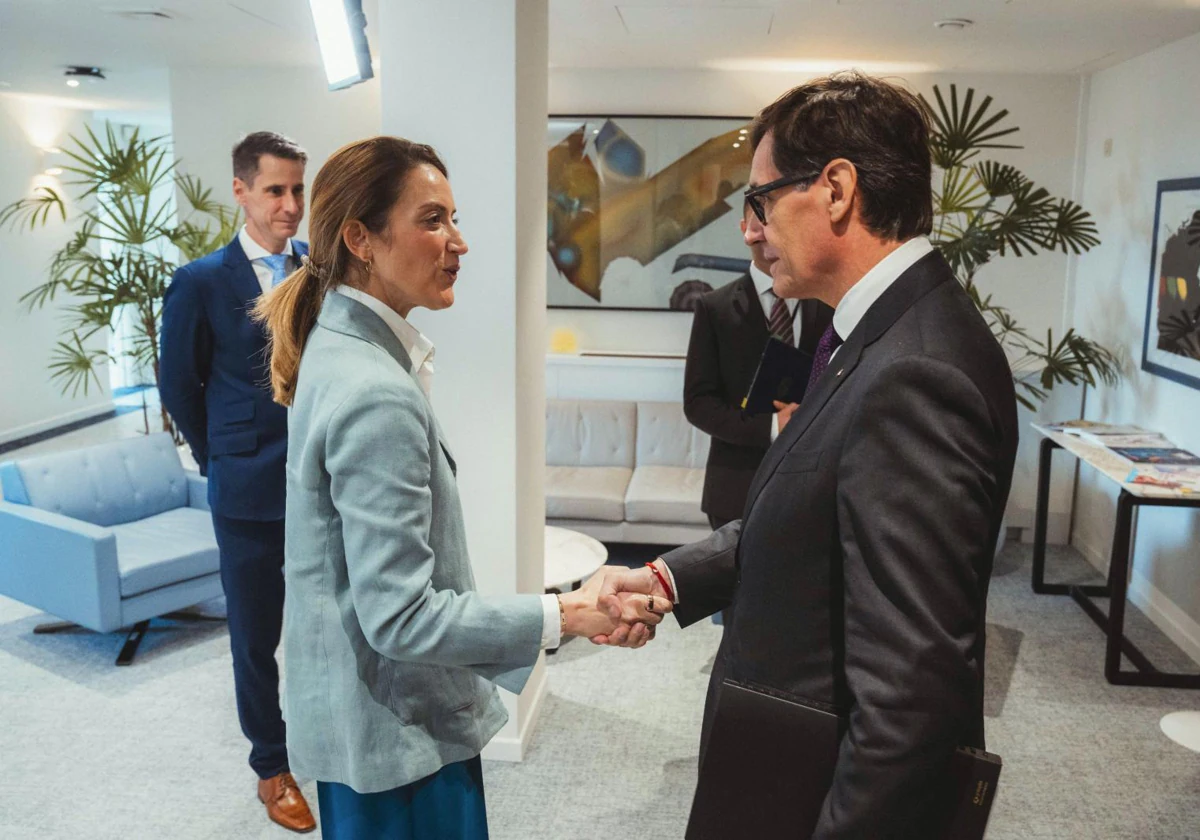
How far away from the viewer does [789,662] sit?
1326 millimetres

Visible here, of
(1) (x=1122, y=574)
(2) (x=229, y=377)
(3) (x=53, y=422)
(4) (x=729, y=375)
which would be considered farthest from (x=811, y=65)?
(3) (x=53, y=422)

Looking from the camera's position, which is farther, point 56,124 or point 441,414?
point 56,124

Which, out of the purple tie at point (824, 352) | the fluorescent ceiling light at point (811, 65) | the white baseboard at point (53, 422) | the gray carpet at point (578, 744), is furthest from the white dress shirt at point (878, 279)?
the white baseboard at point (53, 422)

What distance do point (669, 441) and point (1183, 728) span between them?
3.09 metres

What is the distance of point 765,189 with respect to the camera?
4.49 ft

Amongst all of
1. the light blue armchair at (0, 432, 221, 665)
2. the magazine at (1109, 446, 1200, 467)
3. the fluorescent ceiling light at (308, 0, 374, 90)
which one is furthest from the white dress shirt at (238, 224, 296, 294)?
the magazine at (1109, 446, 1200, 467)

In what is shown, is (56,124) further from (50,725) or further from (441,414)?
(441,414)

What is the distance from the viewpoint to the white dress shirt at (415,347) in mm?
1545

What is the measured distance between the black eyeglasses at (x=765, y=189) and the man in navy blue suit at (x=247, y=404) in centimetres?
179

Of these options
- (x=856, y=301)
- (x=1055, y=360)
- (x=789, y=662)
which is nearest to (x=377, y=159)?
(x=856, y=301)

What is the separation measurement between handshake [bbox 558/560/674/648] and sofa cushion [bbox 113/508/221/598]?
2873 mm

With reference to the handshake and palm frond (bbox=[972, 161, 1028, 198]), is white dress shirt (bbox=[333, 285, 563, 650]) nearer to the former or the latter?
the handshake

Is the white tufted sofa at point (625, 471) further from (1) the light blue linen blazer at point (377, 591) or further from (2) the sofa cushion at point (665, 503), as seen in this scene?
(1) the light blue linen blazer at point (377, 591)

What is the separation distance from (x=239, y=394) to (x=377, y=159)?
1.49 metres
